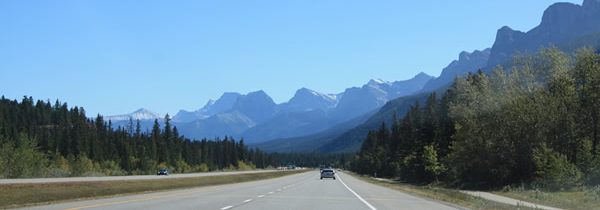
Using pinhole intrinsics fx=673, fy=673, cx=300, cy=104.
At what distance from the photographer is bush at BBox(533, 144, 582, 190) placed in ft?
160

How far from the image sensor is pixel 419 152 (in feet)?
372

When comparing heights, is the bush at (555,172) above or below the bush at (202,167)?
below

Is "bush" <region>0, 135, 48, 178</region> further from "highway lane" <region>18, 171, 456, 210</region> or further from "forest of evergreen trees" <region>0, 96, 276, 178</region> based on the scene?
"highway lane" <region>18, 171, 456, 210</region>

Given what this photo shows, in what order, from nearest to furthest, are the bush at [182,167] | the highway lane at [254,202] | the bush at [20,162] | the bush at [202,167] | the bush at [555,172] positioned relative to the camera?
1. the highway lane at [254,202]
2. the bush at [555,172]
3. the bush at [20,162]
4. the bush at [182,167]
5. the bush at [202,167]

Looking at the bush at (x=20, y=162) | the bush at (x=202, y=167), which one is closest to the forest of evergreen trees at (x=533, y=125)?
the bush at (x=20, y=162)

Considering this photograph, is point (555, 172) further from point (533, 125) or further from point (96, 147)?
point (96, 147)

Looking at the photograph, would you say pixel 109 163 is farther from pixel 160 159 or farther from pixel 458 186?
pixel 458 186

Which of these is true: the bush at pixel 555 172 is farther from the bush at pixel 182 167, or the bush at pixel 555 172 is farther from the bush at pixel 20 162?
the bush at pixel 182 167

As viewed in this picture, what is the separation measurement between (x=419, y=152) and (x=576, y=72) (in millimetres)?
54462

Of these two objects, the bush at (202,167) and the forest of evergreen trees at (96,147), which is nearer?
the forest of evergreen trees at (96,147)

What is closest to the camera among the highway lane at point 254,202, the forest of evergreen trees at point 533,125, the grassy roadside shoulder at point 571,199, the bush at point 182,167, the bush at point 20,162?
the highway lane at point 254,202

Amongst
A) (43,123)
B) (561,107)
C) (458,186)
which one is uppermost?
(43,123)

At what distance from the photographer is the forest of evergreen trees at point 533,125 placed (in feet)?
179

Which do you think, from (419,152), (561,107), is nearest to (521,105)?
(561,107)
